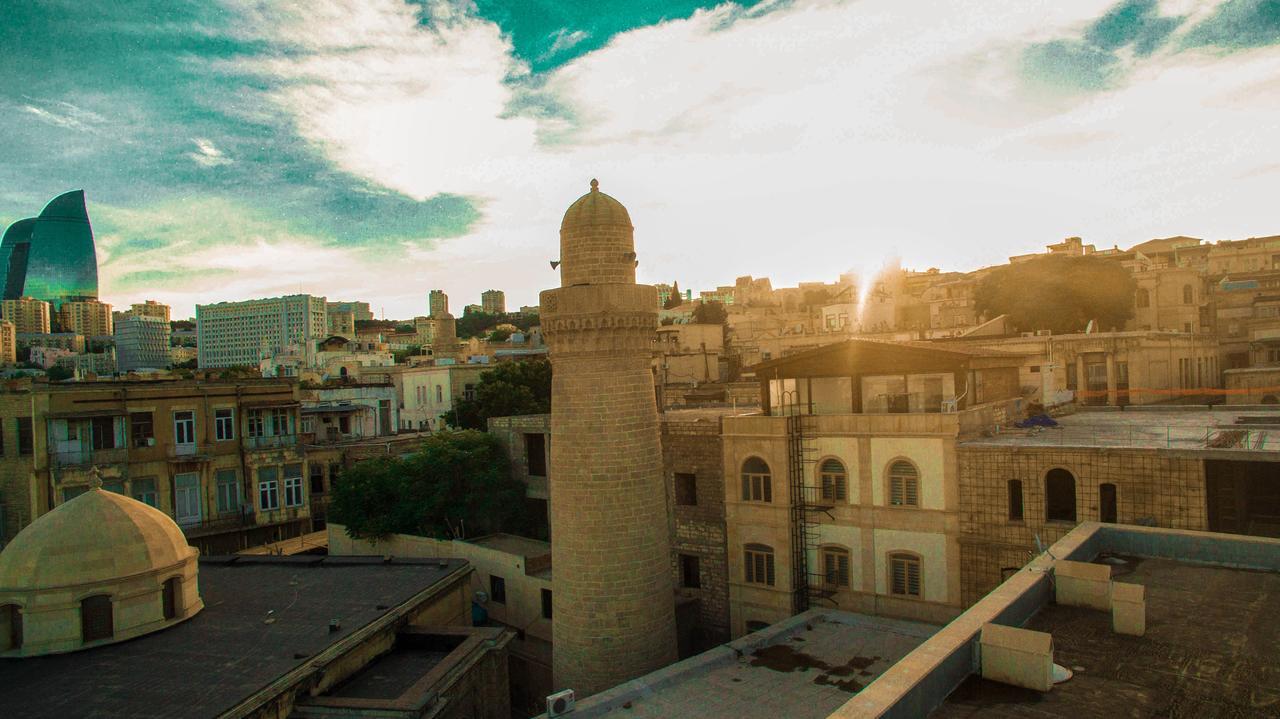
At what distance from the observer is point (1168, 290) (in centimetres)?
4747

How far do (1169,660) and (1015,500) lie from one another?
982 cm

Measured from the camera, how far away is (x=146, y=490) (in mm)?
30859

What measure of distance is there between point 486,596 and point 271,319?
186291 mm

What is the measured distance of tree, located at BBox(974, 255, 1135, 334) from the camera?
1836 inches

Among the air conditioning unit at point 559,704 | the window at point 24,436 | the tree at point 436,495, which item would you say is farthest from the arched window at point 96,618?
the window at point 24,436

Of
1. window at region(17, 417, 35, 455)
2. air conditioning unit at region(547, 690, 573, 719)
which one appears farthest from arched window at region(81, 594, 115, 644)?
window at region(17, 417, 35, 455)

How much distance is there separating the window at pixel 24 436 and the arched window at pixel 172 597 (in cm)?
1575

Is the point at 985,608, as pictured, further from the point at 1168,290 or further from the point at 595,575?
the point at 1168,290

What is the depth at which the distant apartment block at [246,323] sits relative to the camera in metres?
186

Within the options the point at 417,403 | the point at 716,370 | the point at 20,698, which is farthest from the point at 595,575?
the point at 417,403

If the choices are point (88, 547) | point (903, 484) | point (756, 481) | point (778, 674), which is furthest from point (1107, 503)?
point (88, 547)

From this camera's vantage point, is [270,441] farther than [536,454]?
Yes

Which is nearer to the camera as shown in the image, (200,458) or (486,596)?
(486,596)

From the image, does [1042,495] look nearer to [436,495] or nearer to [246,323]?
[436,495]
